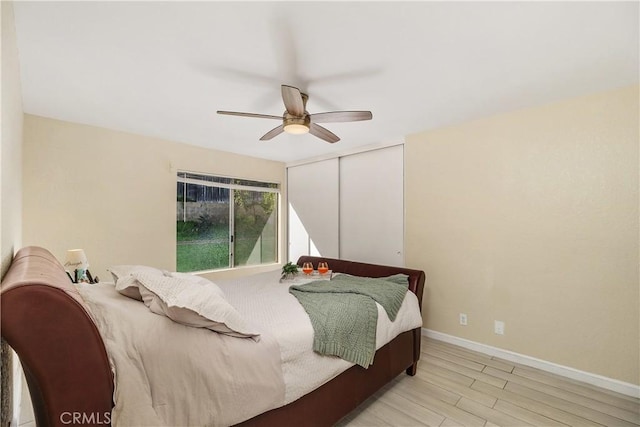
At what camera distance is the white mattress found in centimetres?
150

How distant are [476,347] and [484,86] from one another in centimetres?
257

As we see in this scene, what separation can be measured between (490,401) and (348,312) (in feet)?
4.47

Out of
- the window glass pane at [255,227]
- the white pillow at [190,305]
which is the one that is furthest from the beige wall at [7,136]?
the window glass pane at [255,227]

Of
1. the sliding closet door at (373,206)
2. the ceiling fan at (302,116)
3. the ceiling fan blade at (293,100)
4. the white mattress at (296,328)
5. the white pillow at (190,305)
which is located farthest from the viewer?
the sliding closet door at (373,206)

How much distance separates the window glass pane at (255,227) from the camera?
15.5 feet

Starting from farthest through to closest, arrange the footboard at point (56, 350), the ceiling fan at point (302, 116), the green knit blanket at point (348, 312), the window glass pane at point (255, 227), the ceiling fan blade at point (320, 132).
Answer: the window glass pane at point (255, 227)
the ceiling fan blade at point (320, 132)
the ceiling fan at point (302, 116)
the green knit blanket at point (348, 312)
the footboard at point (56, 350)

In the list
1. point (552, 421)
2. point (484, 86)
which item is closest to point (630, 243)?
point (552, 421)

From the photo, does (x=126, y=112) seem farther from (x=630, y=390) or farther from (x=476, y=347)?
(x=630, y=390)

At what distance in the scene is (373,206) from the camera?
3.97 m

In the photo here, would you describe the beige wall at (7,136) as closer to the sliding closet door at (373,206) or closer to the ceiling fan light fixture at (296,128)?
the ceiling fan light fixture at (296,128)

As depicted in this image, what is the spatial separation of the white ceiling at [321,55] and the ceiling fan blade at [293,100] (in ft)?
0.81

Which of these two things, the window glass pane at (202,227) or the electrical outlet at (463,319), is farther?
the window glass pane at (202,227)

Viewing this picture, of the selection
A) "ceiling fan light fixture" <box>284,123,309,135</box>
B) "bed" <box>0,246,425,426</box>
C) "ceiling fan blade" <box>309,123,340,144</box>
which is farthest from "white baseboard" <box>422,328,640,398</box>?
"bed" <box>0,246,425,426</box>

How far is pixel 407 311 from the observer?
2.34m
